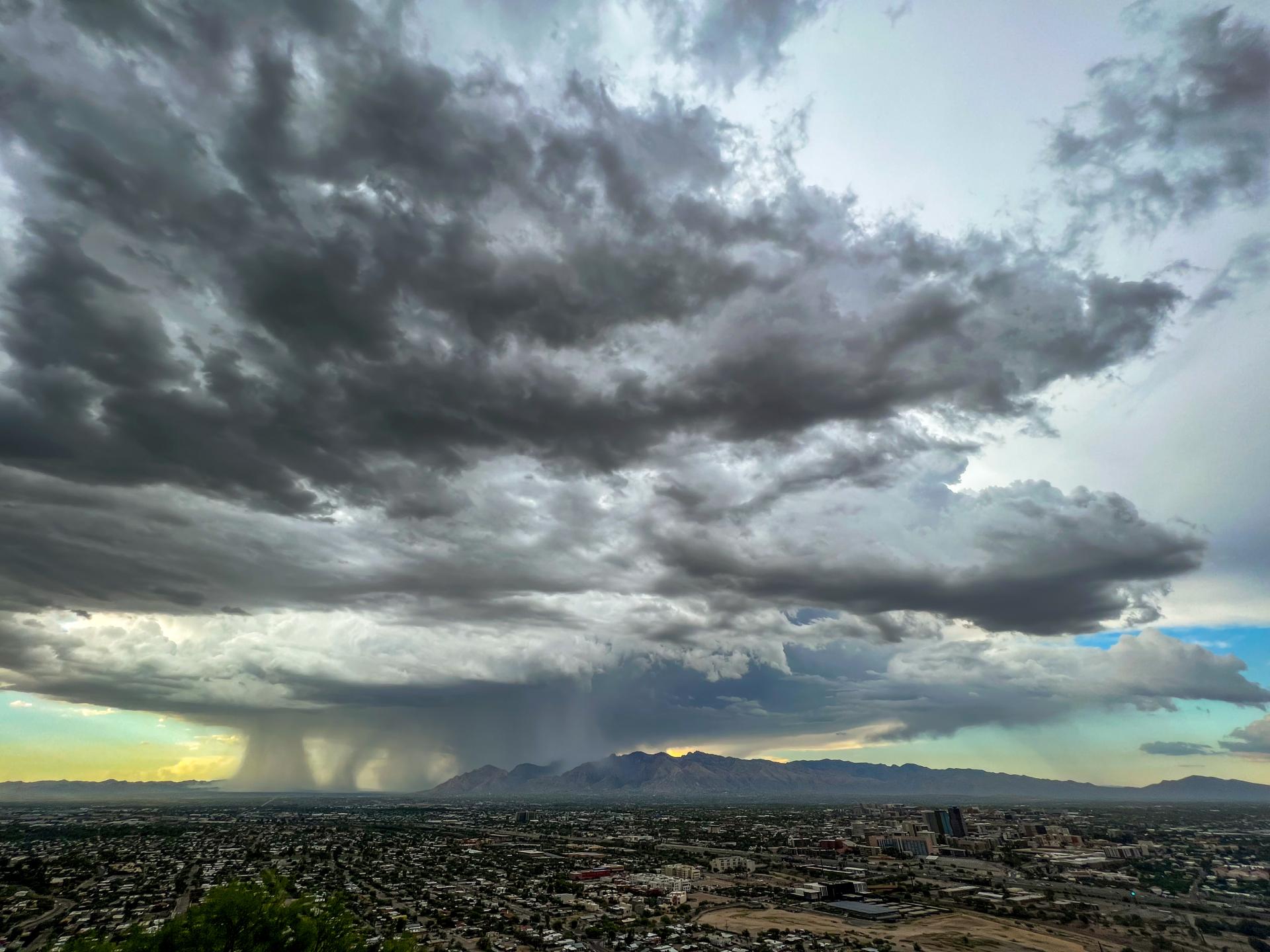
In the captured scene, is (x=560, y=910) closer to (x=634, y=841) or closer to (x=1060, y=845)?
(x=634, y=841)

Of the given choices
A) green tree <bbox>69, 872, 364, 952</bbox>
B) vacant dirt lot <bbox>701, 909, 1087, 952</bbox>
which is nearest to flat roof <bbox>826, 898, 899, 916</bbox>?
vacant dirt lot <bbox>701, 909, 1087, 952</bbox>

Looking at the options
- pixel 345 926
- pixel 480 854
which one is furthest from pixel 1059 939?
pixel 480 854

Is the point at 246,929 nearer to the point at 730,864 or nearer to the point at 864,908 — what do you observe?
the point at 864,908

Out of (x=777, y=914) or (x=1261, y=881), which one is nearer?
(x=777, y=914)

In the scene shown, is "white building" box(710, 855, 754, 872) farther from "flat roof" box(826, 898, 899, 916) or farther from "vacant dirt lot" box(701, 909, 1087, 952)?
"vacant dirt lot" box(701, 909, 1087, 952)

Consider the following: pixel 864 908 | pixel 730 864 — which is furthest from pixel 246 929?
pixel 730 864

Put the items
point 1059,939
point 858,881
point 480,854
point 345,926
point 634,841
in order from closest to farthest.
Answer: point 345,926 → point 1059,939 → point 858,881 → point 480,854 → point 634,841

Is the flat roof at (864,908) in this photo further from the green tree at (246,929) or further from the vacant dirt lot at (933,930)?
the green tree at (246,929)

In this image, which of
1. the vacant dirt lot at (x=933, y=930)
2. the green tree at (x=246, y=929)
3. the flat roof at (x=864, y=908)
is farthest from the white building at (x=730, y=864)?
the green tree at (x=246, y=929)
